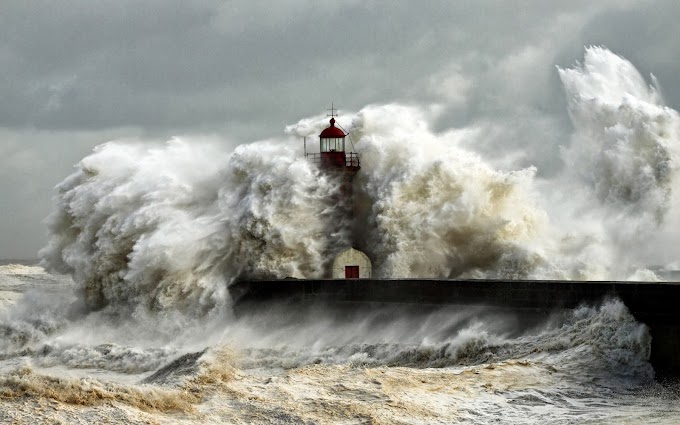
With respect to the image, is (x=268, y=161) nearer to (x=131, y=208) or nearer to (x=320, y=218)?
(x=320, y=218)

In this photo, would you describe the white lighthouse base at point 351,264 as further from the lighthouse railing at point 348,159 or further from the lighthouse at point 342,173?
the lighthouse railing at point 348,159

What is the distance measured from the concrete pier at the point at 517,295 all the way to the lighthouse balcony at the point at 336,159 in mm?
2939

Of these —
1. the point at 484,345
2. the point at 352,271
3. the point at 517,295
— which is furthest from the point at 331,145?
the point at 484,345

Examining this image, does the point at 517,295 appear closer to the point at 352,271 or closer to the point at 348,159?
the point at 352,271

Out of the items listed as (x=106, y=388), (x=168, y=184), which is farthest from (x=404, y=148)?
(x=106, y=388)

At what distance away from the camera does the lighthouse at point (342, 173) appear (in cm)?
1723

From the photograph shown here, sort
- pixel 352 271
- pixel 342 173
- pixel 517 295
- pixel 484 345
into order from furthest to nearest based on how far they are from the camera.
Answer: pixel 342 173
pixel 352 271
pixel 517 295
pixel 484 345

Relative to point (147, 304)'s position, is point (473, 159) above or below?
above

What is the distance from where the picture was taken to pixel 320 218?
57.7ft

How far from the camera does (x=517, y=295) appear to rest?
11312mm

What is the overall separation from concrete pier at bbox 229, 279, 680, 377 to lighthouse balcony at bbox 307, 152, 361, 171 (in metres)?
2.94

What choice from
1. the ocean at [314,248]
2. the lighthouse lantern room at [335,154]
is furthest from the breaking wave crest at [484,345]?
the lighthouse lantern room at [335,154]

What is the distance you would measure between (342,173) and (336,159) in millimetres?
297

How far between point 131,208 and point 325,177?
12.2ft
